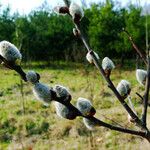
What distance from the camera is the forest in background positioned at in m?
26.4

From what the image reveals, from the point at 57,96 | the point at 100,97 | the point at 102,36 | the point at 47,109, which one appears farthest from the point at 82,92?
the point at 57,96

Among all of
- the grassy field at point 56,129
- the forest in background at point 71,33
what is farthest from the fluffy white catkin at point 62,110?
the forest in background at point 71,33

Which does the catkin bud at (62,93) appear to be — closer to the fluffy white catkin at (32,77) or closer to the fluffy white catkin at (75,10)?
the fluffy white catkin at (32,77)

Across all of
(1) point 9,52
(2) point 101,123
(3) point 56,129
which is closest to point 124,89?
(2) point 101,123

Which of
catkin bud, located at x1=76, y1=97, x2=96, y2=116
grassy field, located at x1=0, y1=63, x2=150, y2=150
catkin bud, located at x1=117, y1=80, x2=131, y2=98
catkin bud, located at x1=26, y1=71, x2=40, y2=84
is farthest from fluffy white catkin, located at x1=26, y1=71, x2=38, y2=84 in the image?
grassy field, located at x1=0, y1=63, x2=150, y2=150

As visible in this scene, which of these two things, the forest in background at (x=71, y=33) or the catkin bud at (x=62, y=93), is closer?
the catkin bud at (x=62, y=93)

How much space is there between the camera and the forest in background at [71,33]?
1040 inches

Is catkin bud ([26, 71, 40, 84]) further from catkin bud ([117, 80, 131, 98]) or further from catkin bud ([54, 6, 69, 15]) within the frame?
catkin bud ([117, 80, 131, 98])

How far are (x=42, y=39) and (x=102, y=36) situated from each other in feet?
13.9

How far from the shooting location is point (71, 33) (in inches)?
1152

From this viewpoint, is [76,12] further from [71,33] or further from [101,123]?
[71,33]

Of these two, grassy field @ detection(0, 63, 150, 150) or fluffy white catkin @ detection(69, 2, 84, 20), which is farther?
grassy field @ detection(0, 63, 150, 150)

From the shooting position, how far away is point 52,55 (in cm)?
3017

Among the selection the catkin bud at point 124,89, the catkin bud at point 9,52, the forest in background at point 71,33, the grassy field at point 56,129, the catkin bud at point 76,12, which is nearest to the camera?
the catkin bud at point 9,52
